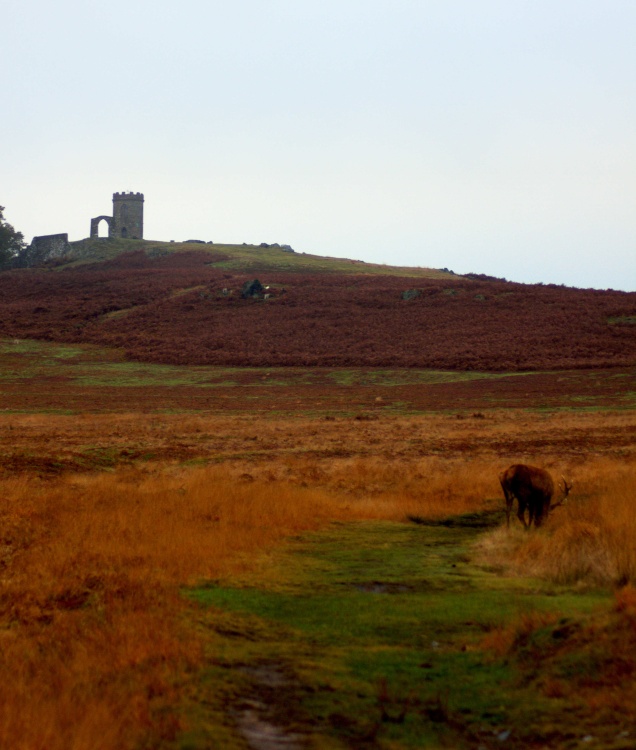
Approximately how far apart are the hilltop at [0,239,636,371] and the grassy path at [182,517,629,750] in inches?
1805

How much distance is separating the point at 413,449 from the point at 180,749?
21.0 meters

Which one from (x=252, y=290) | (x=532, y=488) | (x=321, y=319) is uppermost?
(x=252, y=290)

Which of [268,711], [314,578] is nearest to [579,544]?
[314,578]

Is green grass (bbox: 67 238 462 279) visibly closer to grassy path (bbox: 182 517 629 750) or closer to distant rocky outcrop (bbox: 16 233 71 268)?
distant rocky outcrop (bbox: 16 233 71 268)

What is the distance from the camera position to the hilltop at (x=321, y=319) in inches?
2343

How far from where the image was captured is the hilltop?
59.5 meters

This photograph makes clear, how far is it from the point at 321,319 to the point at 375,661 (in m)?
64.9

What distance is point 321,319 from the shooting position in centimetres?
7194

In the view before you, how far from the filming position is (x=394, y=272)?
10481 cm

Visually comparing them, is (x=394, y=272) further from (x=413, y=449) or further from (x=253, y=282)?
(x=413, y=449)

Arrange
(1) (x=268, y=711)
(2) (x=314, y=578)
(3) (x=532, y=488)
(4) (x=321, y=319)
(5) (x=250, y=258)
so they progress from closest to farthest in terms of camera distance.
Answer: (1) (x=268, y=711), (2) (x=314, y=578), (3) (x=532, y=488), (4) (x=321, y=319), (5) (x=250, y=258)

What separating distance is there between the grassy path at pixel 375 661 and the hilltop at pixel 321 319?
45848mm

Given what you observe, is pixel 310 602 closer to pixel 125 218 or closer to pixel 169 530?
pixel 169 530

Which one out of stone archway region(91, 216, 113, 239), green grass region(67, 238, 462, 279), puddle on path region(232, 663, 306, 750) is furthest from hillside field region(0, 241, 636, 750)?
stone archway region(91, 216, 113, 239)
